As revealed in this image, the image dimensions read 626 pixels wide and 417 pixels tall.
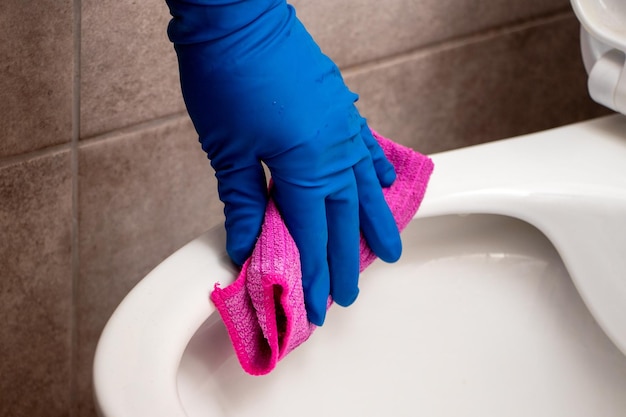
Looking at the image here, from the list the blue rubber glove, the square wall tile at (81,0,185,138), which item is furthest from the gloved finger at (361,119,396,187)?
the square wall tile at (81,0,185,138)

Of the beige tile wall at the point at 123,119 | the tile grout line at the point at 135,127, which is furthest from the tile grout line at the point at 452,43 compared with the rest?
the tile grout line at the point at 135,127

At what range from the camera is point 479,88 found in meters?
0.93

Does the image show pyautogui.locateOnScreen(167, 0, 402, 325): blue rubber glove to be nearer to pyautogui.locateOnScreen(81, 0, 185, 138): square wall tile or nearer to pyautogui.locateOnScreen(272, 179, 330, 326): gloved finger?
pyautogui.locateOnScreen(272, 179, 330, 326): gloved finger

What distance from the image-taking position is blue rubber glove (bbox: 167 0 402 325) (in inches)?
18.7

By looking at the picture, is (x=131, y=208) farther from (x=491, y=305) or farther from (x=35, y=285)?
(x=491, y=305)

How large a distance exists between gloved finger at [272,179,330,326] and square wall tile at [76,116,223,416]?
265 mm

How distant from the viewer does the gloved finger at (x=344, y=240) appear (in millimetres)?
514

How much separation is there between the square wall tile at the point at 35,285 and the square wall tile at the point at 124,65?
0.05 m

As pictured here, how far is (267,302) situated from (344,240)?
0.07 meters

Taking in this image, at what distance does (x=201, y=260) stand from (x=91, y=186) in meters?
0.25

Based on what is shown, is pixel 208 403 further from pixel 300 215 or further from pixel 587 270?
pixel 587 270

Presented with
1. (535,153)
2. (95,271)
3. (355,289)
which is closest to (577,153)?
(535,153)

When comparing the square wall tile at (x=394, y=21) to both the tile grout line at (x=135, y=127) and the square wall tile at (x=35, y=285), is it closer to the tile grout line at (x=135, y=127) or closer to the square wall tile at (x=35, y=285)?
the tile grout line at (x=135, y=127)

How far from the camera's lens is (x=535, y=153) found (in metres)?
0.62
